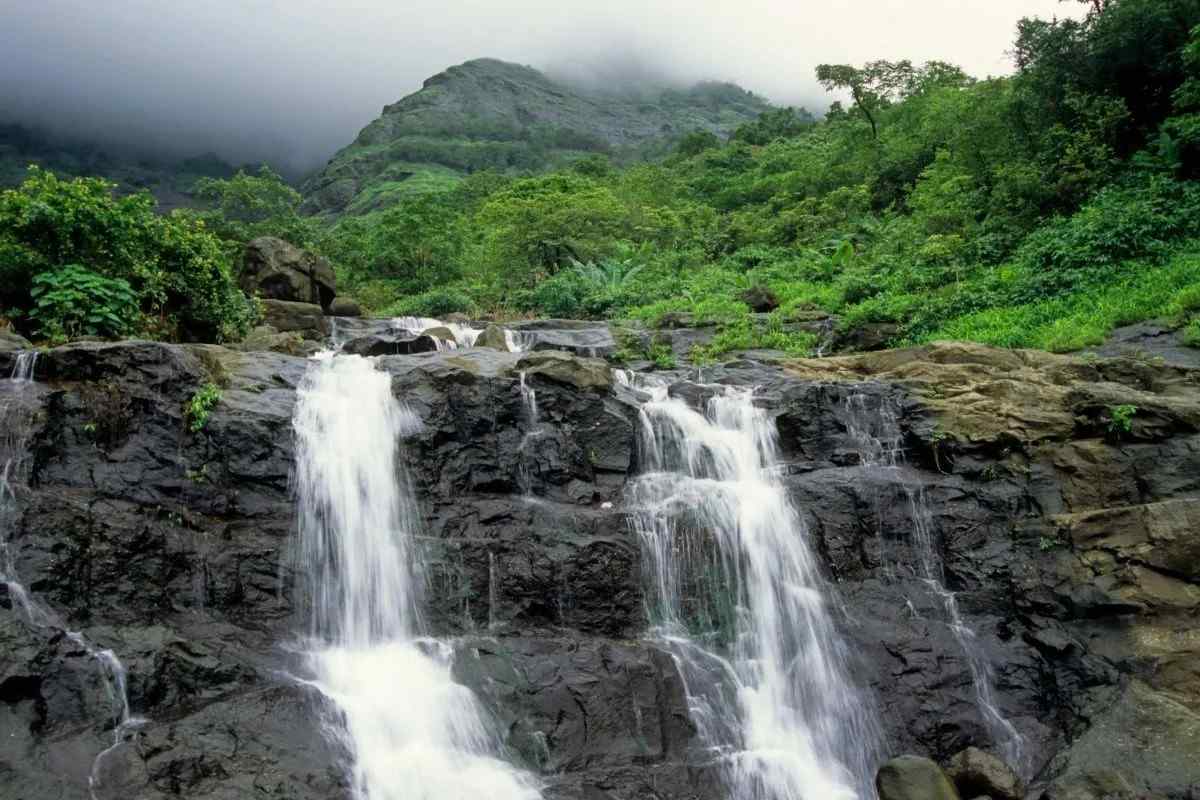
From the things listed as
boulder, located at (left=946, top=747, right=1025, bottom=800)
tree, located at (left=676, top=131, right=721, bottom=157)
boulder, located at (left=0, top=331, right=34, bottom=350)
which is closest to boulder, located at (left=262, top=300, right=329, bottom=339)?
boulder, located at (left=0, top=331, right=34, bottom=350)

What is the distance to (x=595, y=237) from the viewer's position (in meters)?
32.7

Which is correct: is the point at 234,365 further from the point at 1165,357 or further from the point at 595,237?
the point at 595,237

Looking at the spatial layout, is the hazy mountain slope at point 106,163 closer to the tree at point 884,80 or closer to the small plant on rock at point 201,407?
the tree at point 884,80

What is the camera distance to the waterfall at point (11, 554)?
750 cm

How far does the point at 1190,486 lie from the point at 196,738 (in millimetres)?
12561

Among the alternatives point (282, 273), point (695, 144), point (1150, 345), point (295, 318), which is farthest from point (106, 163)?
point (1150, 345)

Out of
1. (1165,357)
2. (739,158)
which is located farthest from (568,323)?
(739,158)

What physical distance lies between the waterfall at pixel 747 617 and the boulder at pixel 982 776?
3.07 feet

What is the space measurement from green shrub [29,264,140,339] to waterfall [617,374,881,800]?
9.60 meters

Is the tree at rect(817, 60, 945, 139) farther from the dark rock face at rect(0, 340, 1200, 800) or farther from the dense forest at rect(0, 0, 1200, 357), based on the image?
the dark rock face at rect(0, 340, 1200, 800)

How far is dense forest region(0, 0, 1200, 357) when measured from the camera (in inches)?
587

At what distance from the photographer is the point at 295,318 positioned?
2019 cm

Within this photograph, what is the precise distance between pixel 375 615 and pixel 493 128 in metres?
112

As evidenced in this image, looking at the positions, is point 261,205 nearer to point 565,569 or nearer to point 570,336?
point 570,336
